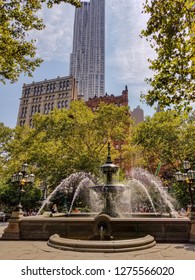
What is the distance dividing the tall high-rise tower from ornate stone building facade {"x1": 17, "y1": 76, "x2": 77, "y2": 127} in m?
70.5

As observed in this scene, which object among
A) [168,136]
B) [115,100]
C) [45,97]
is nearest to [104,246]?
[168,136]

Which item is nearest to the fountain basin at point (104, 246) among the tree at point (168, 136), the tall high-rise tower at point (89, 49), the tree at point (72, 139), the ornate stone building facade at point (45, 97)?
the tree at point (72, 139)

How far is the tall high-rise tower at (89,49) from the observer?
160000mm

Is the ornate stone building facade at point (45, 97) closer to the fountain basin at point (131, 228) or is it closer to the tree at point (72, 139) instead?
the tree at point (72, 139)

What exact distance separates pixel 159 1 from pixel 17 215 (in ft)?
35.4

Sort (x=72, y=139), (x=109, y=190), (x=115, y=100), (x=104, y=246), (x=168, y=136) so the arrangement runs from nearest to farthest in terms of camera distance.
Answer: (x=104, y=246) < (x=109, y=190) < (x=168, y=136) < (x=72, y=139) < (x=115, y=100)

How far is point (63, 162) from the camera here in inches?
1081

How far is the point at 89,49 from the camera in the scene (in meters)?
169

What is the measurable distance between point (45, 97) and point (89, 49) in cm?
10115

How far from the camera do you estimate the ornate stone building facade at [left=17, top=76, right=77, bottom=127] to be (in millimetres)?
82625

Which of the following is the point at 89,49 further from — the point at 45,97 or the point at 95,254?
the point at 95,254

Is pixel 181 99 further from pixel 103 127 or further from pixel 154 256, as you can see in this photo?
pixel 103 127

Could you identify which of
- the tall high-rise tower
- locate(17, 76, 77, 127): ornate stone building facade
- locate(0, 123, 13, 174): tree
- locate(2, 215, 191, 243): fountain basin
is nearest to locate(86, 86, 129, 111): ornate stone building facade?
locate(17, 76, 77, 127): ornate stone building facade

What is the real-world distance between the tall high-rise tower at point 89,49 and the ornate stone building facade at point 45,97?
2774 inches
